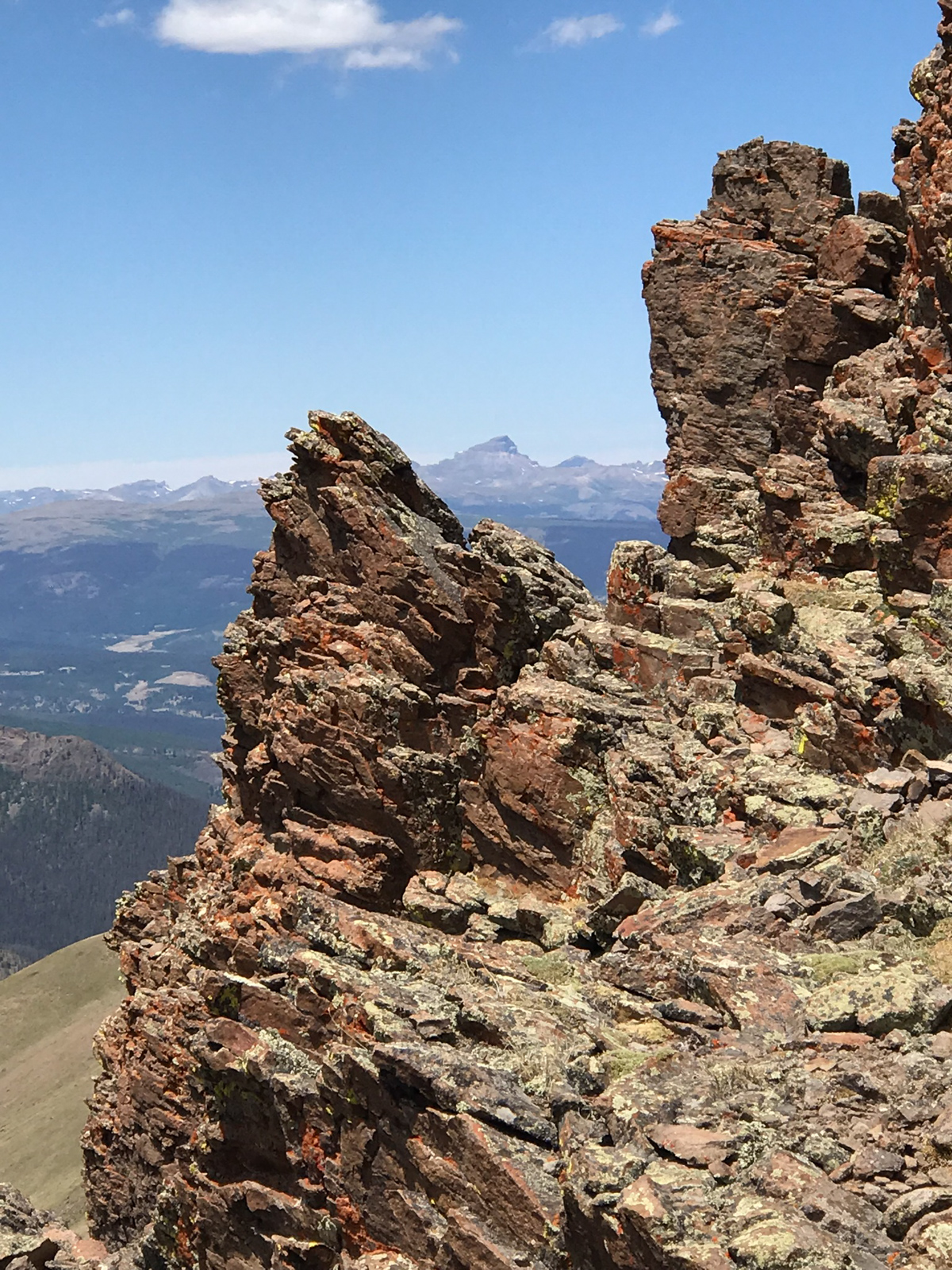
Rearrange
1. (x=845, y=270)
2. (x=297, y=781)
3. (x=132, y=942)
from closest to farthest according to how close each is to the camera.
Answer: (x=297, y=781) < (x=845, y=270) < (x=132, y=942)

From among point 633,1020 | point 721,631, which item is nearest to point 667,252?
point 721,631

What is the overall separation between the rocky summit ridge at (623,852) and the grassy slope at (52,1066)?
44663 mm

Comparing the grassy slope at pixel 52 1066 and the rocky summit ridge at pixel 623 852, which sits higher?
the rocky summit ridge at pixel 623 852

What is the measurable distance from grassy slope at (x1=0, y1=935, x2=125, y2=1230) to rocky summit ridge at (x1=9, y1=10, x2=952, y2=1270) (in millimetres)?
44663

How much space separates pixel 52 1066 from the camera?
14188 centimetres

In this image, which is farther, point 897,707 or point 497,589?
point 497,589

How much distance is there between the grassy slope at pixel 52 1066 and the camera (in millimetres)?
107812

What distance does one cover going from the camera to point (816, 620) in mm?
40250

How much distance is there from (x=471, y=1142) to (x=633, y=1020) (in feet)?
13.8

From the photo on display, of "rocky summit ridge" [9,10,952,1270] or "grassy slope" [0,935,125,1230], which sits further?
"grassy slope" [0,935,125,1230]

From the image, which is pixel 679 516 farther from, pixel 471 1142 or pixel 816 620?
pixel 471 1142

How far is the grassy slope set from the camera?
10781cm

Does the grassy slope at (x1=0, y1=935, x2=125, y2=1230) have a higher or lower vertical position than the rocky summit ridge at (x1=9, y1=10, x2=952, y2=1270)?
lower

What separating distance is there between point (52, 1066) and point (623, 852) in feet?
409
